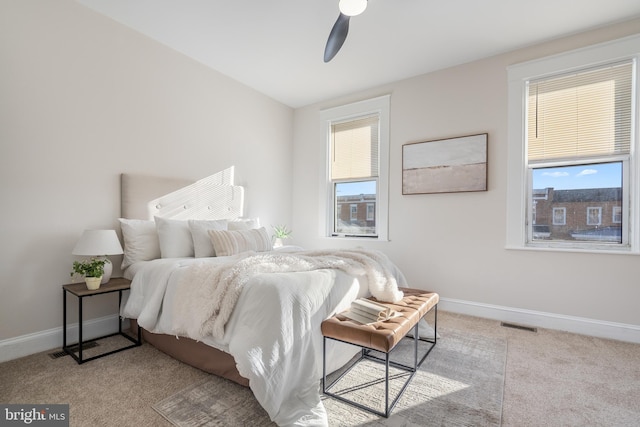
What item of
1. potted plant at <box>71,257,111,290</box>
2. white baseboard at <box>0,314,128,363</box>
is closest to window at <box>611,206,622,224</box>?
potted plant at <box>71,257,111,290</box>

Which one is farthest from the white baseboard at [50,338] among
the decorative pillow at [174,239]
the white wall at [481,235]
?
the white wall at [481,235]

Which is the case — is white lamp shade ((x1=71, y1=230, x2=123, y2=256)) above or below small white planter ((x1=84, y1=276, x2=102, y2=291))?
above

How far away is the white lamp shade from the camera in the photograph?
2.21 meters

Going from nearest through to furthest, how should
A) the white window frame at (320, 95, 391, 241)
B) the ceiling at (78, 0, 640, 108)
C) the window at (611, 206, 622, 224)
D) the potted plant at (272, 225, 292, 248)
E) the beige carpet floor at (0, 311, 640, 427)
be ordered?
the beige carpet floor at (0, 311, 640, 427) < the ceiling at (78, 0, 640, 108) < the window at (611, 206, 622, 224) < the white window frame at (320, 95, 391, 241) < the potted plant at (272, 225, 292, 248)

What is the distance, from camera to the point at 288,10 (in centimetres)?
254

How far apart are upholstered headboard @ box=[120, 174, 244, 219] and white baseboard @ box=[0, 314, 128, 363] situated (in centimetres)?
96

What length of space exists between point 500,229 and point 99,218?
12.7ft

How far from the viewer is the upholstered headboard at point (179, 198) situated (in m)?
2.77

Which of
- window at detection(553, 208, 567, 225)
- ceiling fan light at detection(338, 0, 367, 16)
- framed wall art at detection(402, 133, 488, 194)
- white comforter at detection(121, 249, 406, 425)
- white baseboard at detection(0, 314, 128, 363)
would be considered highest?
ceiling fan light at detection(338, 0, 367, 16)

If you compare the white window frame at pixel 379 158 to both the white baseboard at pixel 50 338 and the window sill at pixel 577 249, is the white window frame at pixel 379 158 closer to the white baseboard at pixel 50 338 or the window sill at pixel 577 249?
the window sill at pixel 577 249

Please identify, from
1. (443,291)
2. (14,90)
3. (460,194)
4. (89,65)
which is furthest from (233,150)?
(443,291)

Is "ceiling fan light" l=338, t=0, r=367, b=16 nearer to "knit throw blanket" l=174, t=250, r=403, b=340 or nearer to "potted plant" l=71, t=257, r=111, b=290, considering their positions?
"knit throw blanket" l=174, t=250, r=403, b=340

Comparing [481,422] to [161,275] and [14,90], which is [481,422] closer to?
[161,275]

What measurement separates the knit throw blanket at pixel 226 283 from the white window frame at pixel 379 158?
5.38 ft
